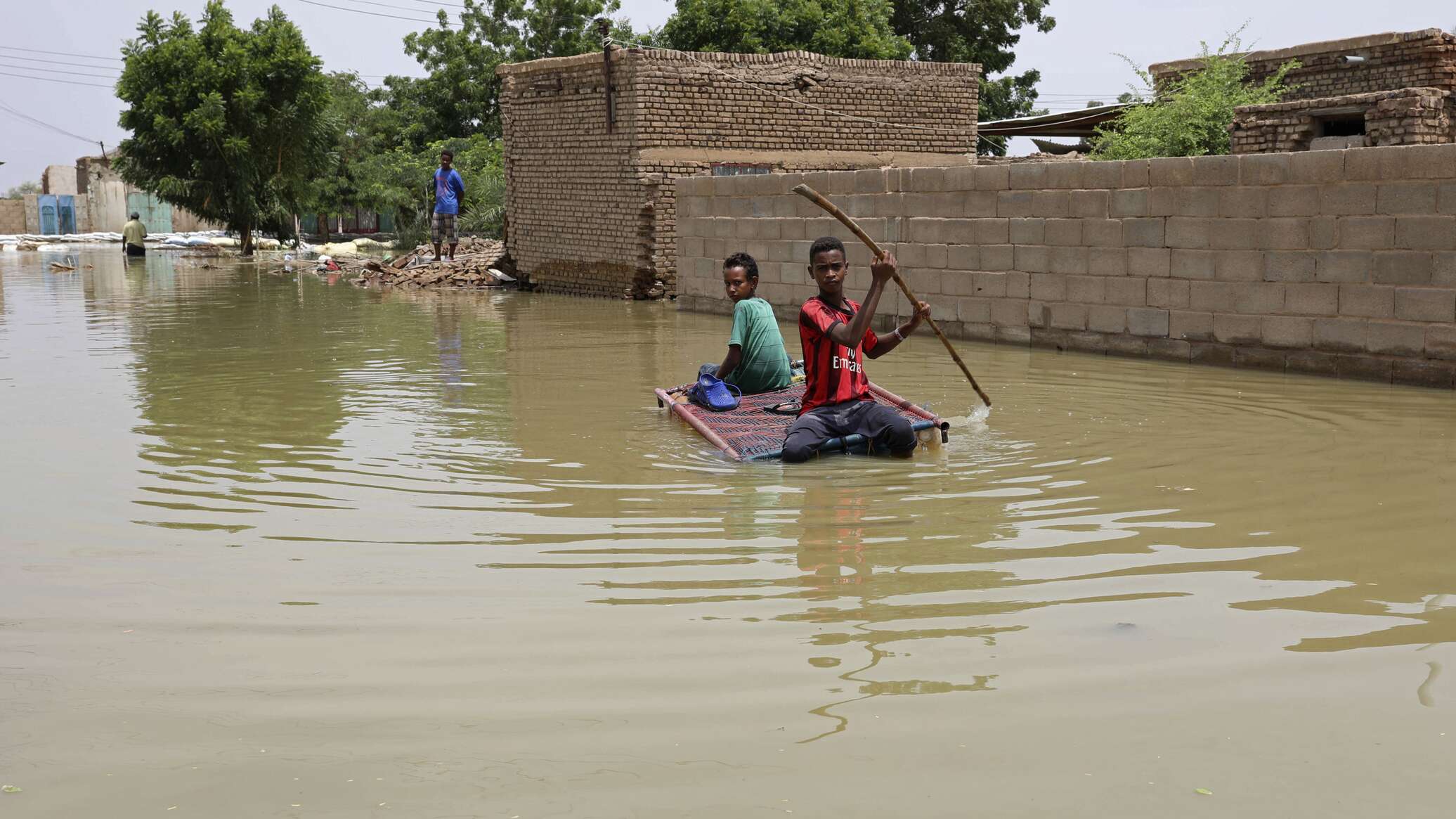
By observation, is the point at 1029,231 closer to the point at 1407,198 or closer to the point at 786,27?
the point at 1407,198

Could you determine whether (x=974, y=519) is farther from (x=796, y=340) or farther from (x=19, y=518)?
(x=796, y=340)

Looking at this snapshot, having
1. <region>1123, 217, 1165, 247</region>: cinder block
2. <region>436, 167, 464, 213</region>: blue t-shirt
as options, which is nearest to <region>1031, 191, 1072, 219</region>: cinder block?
<region>1123, 217, 1165, 247</region>: cinder block

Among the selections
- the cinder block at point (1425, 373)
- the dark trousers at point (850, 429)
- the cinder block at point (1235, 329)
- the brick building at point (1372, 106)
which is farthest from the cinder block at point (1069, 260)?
the dark trousers at point (850, 429)

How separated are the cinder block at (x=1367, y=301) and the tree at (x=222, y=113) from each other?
108ft

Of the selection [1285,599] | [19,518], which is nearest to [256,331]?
[19,518]

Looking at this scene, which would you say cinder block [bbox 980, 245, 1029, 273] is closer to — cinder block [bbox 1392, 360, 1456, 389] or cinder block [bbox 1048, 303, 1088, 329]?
cinder block [bbox 1048, 303, 1088, 329]

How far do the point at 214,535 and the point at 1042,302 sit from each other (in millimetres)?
9085

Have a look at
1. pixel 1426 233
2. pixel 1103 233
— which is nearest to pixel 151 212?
pixel 1103 233

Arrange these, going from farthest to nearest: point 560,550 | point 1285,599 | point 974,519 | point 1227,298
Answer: point 1227,298 → point 974,519 → point 560,550 → point 1285,599

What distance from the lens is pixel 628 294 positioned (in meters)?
20.6

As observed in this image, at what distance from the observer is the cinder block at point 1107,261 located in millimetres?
12188

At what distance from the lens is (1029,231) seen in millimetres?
13055

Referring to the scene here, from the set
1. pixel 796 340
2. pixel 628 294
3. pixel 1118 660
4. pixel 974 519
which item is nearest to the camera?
pixel 1118 660

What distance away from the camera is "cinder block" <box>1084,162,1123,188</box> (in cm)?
1209
